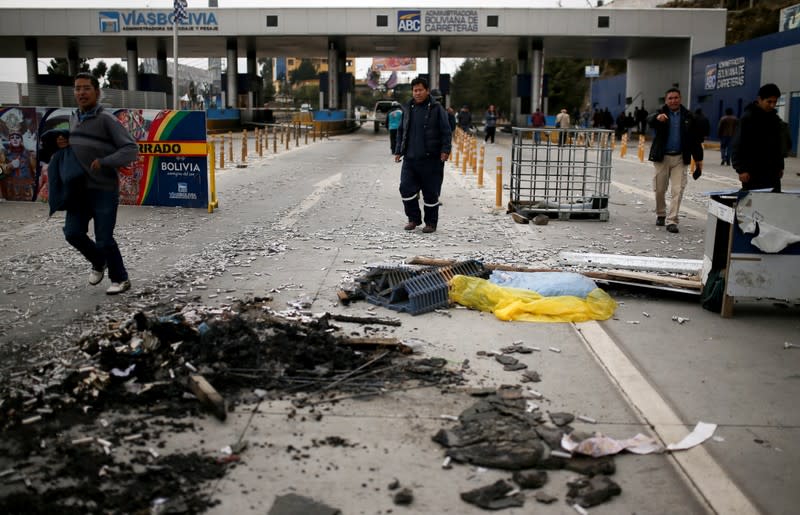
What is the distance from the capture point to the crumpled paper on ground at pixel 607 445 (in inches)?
167

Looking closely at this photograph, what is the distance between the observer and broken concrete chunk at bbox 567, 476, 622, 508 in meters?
3.76

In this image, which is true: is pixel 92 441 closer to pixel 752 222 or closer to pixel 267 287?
pixel 267 287

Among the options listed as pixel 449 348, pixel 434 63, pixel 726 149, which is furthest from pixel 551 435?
pixel 434 63

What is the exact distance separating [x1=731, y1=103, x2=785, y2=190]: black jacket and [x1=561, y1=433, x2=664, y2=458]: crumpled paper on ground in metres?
5.45

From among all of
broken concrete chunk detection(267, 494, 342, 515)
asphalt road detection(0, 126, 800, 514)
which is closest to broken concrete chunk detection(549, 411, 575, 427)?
asphalt road detection(0, 126, 800, 514)

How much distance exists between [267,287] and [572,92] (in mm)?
88093

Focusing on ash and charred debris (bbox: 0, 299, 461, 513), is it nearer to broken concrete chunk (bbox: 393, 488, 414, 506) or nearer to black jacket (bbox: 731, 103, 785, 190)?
broken concrete chunk (bbox: 393, 488, 414, 506)

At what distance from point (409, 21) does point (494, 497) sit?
51.8m

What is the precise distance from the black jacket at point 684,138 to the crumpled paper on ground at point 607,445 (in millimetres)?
8035

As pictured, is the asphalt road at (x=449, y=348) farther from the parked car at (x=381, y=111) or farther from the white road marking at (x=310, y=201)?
the parked car at (x=381, y=111)

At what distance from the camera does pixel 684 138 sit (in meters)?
11.7

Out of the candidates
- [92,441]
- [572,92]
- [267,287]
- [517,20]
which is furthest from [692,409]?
[572,92]

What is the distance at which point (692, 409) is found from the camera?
4.95 meters

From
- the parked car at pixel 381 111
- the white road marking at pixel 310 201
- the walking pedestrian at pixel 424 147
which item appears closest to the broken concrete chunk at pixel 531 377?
the walking pedestrian at pixel 424 147
